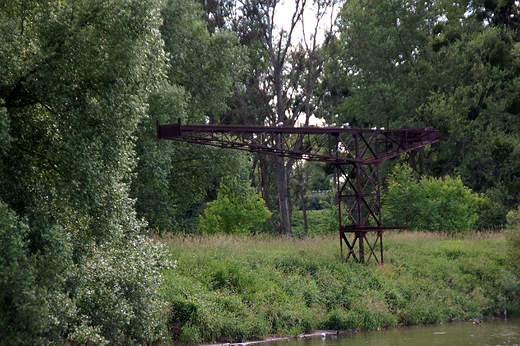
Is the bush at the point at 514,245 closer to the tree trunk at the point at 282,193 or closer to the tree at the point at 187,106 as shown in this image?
the tree at the point at 187,106

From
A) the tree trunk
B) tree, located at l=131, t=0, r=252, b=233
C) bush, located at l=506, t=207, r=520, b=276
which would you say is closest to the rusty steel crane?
tree, located at l=131, t=0, r=252, b=233

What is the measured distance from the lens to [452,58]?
143 ft

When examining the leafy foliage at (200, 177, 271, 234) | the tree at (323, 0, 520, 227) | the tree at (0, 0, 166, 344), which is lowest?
the leafy foliage at (200, 177, 271, 234)

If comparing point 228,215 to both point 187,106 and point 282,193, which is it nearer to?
point 282,193

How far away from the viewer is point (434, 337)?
680 inches

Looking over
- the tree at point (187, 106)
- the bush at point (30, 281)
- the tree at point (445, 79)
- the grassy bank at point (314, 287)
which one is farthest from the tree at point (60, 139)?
the tree at point (445, 79)

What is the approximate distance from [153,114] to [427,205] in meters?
20.1

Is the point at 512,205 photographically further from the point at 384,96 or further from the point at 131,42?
the point at 131,42

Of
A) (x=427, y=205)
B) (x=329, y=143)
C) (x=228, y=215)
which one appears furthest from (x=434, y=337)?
(x=228, y=215)

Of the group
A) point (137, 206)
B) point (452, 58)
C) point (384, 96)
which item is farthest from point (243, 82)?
point (137, 206)

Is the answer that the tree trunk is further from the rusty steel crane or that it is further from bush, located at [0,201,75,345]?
bush, located at [0,201,75,345]

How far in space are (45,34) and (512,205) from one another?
35269mm

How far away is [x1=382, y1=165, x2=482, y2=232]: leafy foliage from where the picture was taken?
3481 centimetres

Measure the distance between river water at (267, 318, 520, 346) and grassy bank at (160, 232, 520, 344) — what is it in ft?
2.65
